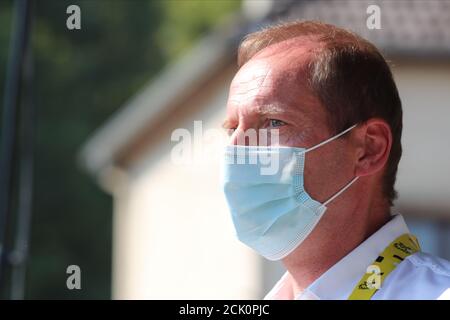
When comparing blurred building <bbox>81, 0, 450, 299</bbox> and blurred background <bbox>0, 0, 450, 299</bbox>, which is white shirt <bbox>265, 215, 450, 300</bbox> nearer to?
blurred background <bbox>0, 0, 450, 299</bbox>

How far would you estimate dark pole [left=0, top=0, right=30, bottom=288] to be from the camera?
361cm

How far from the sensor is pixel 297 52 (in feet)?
9.73

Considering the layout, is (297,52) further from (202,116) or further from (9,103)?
(202,116)

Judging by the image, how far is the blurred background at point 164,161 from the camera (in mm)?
8594

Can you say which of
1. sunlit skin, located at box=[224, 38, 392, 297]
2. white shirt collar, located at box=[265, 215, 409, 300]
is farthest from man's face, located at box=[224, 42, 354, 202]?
white shirt collar, located at box=[265, 215, 409, 300]

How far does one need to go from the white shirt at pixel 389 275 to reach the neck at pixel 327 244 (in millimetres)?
28

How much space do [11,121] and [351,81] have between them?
51.5 inches

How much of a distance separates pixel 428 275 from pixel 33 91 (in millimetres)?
1966

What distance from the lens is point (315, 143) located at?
2.96 meters

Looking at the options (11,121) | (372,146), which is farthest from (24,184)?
(372,146)

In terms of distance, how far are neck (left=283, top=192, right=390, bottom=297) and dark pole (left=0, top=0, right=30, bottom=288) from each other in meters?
1.12

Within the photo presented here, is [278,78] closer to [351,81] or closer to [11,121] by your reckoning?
[351,81]

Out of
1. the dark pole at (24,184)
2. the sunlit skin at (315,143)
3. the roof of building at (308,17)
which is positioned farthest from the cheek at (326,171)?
the roof of building at (308,17)

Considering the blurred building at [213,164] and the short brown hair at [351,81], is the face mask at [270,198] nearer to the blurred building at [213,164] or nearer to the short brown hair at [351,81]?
the short brown hair at [351,81]
